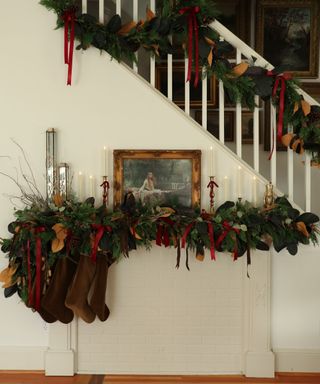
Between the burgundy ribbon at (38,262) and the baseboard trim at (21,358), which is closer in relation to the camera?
the burgundy ribbon at (38,262)

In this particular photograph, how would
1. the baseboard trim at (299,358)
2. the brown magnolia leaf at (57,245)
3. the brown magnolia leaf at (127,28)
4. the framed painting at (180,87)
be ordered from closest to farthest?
the brown magnolia leaf at (57,245) < the brown magnolia leaf at (127,28) < the baseboard trim at (299,358) < the framed painting at (180,87)

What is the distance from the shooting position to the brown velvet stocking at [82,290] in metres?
2.68

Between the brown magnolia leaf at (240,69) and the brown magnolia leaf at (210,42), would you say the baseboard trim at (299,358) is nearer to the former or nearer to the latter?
the brown magnolia leaf at (240,69)

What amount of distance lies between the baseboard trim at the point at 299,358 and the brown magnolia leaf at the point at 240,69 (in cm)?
168

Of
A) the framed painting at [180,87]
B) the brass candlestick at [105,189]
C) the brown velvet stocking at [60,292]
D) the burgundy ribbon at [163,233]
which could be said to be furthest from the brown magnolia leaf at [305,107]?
the brown velvet stocking at [60,292]

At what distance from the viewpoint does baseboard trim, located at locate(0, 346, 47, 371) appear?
9.41 feet

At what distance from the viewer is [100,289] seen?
2.73 m

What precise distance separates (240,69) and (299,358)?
5.81 ft

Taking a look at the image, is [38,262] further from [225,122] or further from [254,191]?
[225,122]

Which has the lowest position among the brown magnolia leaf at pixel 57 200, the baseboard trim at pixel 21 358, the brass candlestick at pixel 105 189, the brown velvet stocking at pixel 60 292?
the baseboard trim at pixel 21 358

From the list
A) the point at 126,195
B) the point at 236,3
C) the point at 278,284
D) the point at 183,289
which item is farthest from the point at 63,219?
the point at 236,3

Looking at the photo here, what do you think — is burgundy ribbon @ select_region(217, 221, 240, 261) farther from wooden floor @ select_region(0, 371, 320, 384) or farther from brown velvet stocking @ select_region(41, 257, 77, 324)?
brown velvet stocking @ select_region(41, 257, 77, 324)

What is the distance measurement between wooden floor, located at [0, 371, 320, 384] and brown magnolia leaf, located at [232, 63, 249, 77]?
71.2 inches

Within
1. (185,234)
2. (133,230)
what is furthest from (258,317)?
(133,230)
